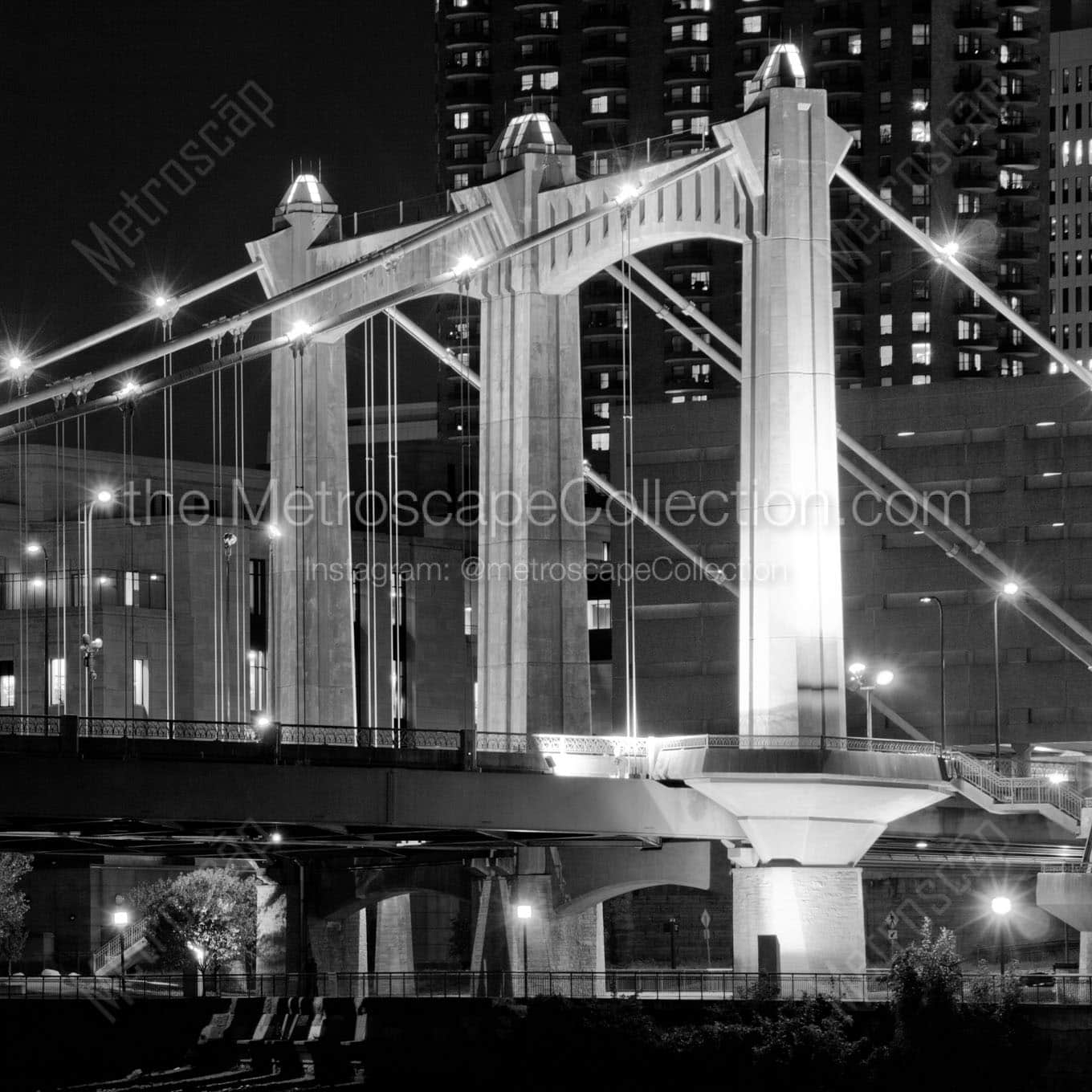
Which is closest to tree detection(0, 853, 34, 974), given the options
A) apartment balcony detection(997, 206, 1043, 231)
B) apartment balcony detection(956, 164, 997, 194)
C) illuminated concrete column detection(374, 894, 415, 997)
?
illuminated concrete column detection(374, 894, 415, 997)

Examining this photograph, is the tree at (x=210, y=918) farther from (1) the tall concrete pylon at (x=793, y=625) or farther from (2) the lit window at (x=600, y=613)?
(2) the lit window at (x=600, y=613)

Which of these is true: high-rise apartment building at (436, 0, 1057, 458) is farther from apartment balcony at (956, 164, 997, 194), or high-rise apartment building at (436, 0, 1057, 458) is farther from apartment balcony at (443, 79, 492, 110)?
apartment balcony at (443, 79, 492, 110)

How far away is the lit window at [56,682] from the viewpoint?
114188mm

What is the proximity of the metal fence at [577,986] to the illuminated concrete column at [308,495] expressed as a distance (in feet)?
32.8

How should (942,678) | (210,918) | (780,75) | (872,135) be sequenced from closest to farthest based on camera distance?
(780,75) → (942,678) → (210,918) → (872,135)

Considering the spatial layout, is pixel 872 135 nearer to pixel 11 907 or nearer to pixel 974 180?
pixel 974 180

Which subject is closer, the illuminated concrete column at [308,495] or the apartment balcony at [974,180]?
the illuminated concrete column at [308,495]

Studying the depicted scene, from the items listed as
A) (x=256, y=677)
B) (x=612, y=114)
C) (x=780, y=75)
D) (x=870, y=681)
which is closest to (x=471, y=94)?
(x=612, y=114)

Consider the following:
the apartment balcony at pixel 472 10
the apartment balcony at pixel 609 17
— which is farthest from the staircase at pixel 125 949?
the apartment balcony at pixel 472 10

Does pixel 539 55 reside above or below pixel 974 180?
above

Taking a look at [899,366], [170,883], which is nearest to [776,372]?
[170,883]

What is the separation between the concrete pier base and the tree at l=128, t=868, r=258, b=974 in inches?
1269

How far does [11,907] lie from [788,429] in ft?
156

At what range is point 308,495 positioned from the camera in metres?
82.7
